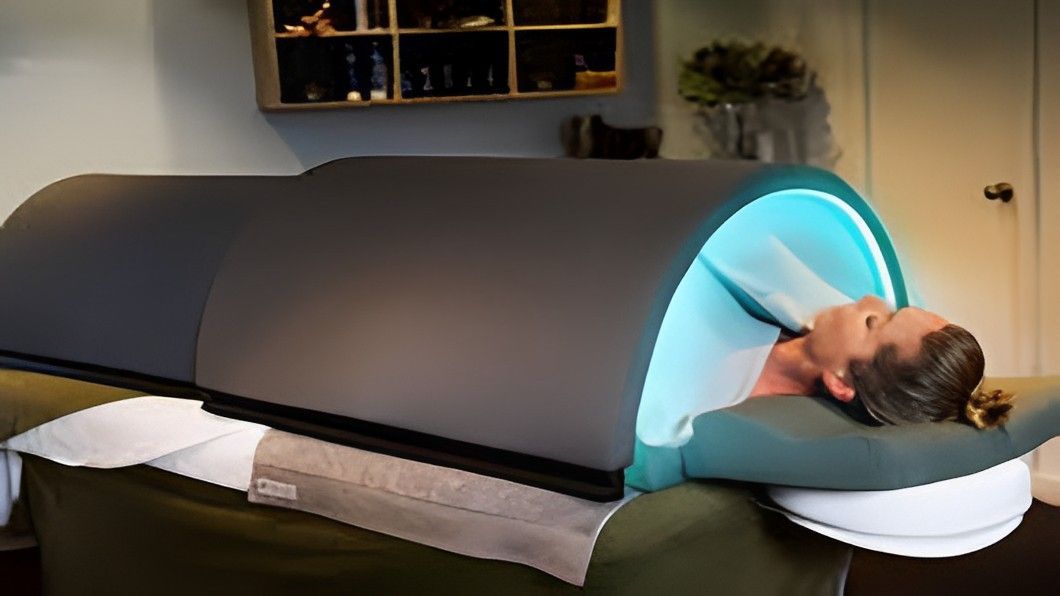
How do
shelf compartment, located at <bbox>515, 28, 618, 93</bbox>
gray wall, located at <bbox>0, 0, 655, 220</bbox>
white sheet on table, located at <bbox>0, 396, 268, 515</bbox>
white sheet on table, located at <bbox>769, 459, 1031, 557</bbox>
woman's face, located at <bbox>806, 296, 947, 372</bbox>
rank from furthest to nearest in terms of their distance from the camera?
1. shelf compartment, located at <bbox>515, 28, 618, 93</bbox>
2. gray wall, located at <bbox>0, 0, 655, 220</bbox>
3. white sheet on table, located at <bbox>0, 396, 268, 515</bbox>
4. woman's face, located at <bbox>806, 296, 947, 372</bbox>
5. white sheet on table, located at <bbox>769, 459, 1031, 557</bbox>

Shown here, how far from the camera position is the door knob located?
3021 mm

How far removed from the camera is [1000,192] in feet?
9.97

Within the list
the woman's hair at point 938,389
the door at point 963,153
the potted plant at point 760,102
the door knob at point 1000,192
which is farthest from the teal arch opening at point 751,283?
the potted plant at point 760,102

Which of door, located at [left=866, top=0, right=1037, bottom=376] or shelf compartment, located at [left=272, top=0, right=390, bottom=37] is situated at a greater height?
shelf compartment, located at [left=272, top=0, right=390, bottom=37]

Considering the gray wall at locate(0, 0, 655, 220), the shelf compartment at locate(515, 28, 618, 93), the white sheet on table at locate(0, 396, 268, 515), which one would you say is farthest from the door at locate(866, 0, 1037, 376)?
the white sheet on table at locate(0, 396, 268, 515)

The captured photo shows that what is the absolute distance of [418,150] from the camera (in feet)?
11.3

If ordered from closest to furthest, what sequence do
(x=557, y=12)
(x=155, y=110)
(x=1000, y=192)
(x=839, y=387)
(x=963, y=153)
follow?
(x=839, y=387)
(x=155, y=110)
(x=1000, y=192)
(x=963, y=153)
(x=557, y=12)

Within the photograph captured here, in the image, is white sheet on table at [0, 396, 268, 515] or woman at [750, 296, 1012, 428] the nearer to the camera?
woman at [750, 296, 1012, 428]

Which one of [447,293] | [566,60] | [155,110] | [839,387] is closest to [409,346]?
[447,293]

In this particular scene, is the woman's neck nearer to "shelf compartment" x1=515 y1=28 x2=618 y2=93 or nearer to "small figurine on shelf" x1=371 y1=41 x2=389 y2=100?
"small figurine on shelf" x1=371 y1=41 x2=389 y2=100

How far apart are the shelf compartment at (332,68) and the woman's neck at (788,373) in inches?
82.3

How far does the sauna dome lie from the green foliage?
2.22 meters

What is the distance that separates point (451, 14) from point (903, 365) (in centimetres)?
237

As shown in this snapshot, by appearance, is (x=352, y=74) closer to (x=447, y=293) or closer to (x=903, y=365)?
(x=447, y=293)
